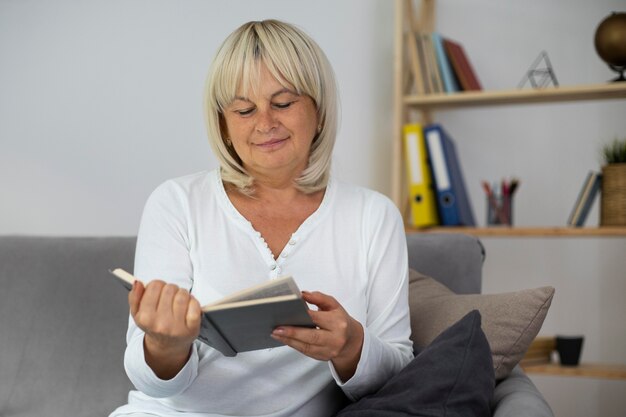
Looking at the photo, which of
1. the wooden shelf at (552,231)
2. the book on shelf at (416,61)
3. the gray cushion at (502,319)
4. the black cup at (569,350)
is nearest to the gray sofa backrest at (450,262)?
the gray cushion at (502,319)

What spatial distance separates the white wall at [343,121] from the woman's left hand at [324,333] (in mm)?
1887

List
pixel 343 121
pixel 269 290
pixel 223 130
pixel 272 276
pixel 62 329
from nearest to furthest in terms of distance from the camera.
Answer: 1. pixel 269 290
2. pixel 272 276
3. pixel 223 130
4. pixel 62 329
5. pixel 343 121

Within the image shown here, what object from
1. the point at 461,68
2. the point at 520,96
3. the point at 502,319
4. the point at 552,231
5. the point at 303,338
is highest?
the point at 461,68

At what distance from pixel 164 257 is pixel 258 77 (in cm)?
36

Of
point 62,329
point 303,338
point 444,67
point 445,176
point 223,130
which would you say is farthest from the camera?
point 444,67

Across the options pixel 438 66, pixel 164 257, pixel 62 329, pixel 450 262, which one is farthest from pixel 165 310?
pixel 438 66

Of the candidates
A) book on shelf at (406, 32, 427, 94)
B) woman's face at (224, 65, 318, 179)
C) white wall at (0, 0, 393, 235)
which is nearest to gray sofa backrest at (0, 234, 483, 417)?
woman's face at (224, 65, 318, 179)

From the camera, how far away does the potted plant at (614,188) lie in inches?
118

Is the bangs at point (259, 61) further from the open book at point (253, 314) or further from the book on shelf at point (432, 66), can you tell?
the book on shelf at point (432, 66)

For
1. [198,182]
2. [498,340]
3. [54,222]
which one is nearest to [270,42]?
[198,182]

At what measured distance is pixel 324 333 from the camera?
51.6 inches

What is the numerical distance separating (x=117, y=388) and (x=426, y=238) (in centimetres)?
80

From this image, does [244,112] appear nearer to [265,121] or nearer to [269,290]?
[265,121]

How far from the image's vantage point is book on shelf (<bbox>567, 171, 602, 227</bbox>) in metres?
3.09
